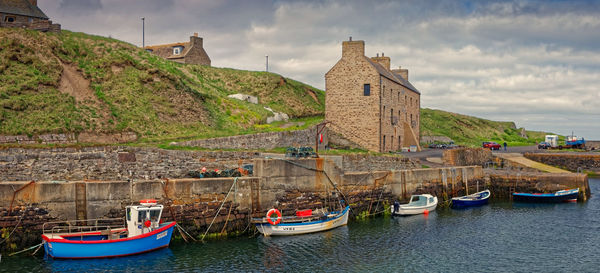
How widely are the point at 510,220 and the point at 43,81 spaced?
1434 inches

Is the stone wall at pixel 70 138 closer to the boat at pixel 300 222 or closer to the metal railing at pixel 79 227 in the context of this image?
the metal railing at pixel 79 227

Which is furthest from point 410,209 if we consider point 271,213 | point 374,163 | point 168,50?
point 168,50

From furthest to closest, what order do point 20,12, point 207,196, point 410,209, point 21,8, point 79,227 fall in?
point 21,8 → point 20,12 → point 410,209 → point 207,196 → point 79,227

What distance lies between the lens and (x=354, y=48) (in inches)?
1937

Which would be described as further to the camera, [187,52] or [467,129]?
[467,129]

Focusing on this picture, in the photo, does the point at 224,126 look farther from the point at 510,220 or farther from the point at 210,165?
the point at 510,220

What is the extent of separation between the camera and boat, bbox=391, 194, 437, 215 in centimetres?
3056

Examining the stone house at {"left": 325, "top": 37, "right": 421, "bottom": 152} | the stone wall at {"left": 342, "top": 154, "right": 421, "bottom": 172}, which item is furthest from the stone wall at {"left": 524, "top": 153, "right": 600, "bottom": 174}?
the stone wall at {"left": 342, "top": 154, "right": 421, "bottom": 172}

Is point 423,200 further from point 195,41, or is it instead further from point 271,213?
point 195,41

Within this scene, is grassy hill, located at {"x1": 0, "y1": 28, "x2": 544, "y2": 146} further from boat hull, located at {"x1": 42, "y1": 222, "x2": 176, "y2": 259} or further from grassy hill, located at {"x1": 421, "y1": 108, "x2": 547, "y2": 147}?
grassy hill, located at {"x1": 421, "y1": 108, "x2": 547, "y2": 147}

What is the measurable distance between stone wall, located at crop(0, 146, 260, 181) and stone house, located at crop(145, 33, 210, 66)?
45680 mm

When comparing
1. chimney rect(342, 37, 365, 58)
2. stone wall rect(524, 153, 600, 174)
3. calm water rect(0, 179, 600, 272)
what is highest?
chimney rect(342, 37, 365, 58)

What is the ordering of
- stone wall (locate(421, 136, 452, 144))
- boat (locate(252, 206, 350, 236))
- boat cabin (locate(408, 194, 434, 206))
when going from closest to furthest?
boat (locate(252, 206, 350, 236)) → boat cabin (locate(408, 194, 434, 206)) → stone wall (locate(421, 136, 452, 144))

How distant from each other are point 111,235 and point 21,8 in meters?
50.5
